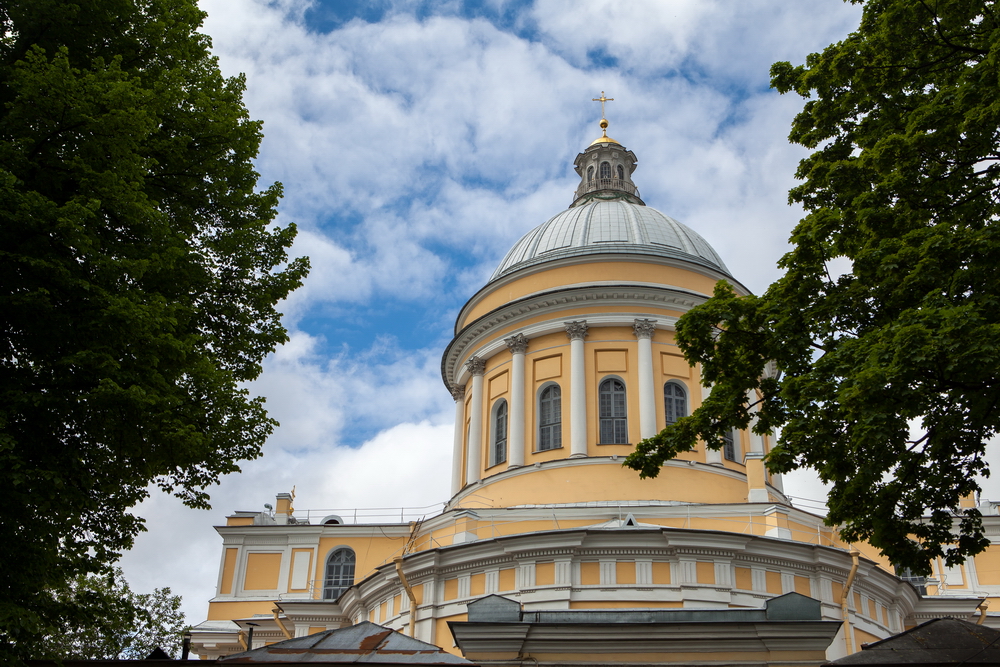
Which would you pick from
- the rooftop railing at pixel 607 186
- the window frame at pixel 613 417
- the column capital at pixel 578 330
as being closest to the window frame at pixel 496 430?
the window frame at pixel 613 417

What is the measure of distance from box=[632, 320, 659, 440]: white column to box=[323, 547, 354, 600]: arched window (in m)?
10.2

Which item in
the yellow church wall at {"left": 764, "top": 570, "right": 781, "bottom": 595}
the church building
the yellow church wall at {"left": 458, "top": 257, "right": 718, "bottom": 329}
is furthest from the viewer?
the yellow church wall at {"left": 458, "top": 257, "right": 718, "bottom": 329}

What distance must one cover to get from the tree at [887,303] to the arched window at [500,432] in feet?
49.3

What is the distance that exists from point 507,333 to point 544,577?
9487 mm

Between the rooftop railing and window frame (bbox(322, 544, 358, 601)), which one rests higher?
the rooftop railing

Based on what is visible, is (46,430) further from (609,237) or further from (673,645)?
(609,237)

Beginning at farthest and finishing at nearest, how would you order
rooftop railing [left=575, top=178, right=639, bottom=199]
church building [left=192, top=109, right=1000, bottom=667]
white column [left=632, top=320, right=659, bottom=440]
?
rooftop railing [left=575, top=178, right=639, bottom=199], white column [left=632, top=320, right=659, bottom=440], church building [left=192, top=109, right=1000, bottom=667]

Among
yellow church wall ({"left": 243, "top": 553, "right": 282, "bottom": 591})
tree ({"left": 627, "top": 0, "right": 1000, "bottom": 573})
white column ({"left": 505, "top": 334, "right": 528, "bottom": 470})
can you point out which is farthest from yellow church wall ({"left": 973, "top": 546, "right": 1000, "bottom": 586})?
yellow church wall ({"left": 243, "top": 553, "right": 282, "bottom": 591})

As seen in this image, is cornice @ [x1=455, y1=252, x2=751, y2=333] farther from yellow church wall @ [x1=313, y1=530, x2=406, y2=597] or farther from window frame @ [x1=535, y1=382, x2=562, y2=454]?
yellow church wall @ [x1=313, y1=530, x2=406, y2=597]

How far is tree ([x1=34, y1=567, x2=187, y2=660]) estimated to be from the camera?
1077cm

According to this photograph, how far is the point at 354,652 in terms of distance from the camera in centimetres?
1095

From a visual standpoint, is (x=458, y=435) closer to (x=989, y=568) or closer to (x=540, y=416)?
(x=540, y=416)

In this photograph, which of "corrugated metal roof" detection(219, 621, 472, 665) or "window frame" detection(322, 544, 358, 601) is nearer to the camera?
"corrugated metal roof" detection(219, 621, 472, 665)

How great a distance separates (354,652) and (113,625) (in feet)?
9.21
